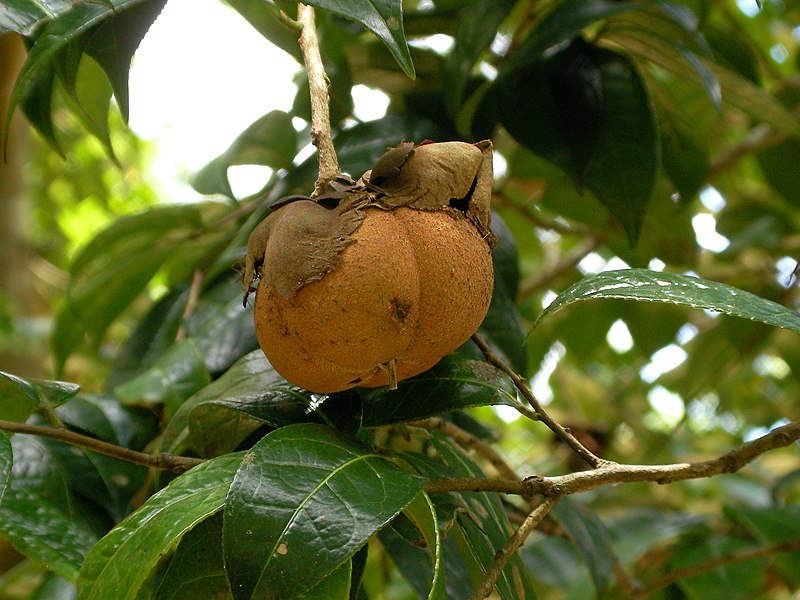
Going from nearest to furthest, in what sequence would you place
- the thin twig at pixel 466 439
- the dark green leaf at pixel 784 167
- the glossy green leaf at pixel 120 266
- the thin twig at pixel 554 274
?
the thin twig at pixel 466 439
the glossy green leaf at pixel 120 266
the dark green leaf at pixel 784 167
the thin twig at pixel 554 274

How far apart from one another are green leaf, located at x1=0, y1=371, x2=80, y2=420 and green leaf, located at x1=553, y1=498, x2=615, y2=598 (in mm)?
399

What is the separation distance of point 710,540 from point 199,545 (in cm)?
87

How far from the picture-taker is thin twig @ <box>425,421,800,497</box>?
0.44m

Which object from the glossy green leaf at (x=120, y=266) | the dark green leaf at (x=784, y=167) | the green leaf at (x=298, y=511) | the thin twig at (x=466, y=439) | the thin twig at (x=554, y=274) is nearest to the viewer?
the green leaf at (x=298, y=511)

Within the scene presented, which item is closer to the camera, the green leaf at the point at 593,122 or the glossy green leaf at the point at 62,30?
the glossy green leaf at the point at 62,30

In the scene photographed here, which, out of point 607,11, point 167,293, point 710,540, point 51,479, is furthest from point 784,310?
point 710,540

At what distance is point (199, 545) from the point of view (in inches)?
18.1

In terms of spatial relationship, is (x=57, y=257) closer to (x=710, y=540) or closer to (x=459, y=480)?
(x=710, y=540)

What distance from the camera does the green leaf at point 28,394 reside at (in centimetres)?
51

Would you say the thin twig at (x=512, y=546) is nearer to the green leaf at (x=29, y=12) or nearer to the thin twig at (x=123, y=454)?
the thin twig at (x=123, y=454)

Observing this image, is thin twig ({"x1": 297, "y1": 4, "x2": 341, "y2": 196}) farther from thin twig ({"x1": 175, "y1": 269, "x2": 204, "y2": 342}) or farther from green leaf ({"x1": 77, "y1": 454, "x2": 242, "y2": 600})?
thin twig ({"x1": 175, "y1": 269, "x2": 204, "y2": 342})

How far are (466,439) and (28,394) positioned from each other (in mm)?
322

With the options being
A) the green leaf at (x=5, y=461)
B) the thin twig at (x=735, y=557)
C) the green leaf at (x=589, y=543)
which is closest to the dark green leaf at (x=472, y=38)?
the green leaf at (x=589, y=543)

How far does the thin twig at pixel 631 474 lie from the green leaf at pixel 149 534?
116 millimetres
